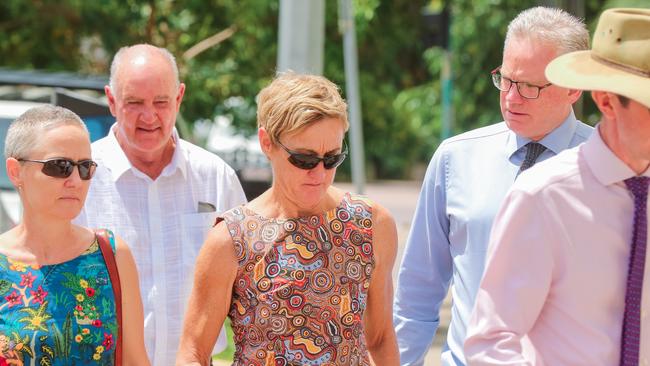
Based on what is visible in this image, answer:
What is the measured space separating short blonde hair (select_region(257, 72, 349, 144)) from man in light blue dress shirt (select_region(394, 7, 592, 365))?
27.0 inches

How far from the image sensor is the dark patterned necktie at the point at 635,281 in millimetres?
2752

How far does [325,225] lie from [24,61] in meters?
17.6

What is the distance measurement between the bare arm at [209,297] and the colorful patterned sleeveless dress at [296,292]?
1.2 inches

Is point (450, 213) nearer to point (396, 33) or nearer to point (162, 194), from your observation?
point (162, 194)

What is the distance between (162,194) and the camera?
452 centimetres

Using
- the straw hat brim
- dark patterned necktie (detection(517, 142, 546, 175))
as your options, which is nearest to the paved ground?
dark patterned necktie (detection(517, 142, 546, 175))

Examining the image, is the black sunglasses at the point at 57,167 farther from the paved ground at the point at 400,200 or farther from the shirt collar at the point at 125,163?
the paved ground at the point at 400,200

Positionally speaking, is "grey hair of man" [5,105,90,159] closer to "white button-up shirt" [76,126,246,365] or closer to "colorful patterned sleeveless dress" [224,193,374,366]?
"colorful patterned sleeveless dress" [224,193,374,366]

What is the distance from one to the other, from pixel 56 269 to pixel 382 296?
0.92 m

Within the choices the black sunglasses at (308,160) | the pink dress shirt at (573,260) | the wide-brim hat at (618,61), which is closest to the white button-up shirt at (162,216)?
the black sunglasses at (308,160)

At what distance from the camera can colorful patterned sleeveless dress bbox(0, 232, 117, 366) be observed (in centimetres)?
337

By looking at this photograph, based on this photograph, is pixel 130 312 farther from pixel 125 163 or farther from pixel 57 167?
pixel 125 163

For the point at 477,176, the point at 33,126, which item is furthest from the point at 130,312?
the point at 477,176

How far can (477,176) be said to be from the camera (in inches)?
160
